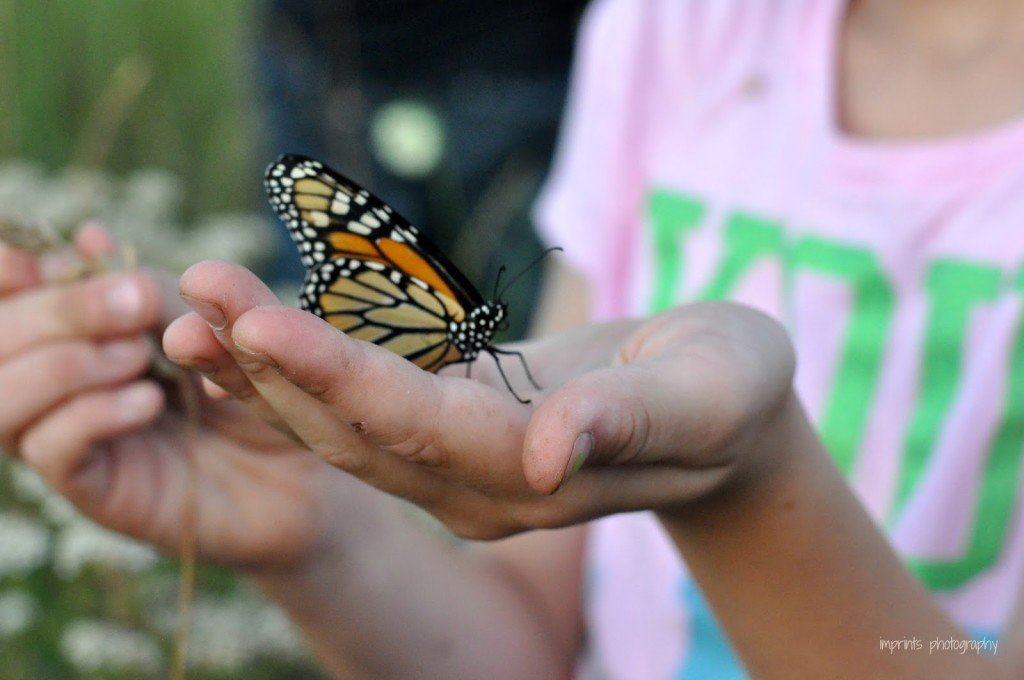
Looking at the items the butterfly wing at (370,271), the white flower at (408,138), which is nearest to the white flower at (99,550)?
the butterfly wing at (370,271)

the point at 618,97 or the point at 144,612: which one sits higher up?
the point at 618,97

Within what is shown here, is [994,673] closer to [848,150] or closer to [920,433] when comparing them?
[920,433]

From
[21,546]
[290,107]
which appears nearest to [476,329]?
[21,546]

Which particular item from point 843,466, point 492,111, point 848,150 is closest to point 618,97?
point 848,150

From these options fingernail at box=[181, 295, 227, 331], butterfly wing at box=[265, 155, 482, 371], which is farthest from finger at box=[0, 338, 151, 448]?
fingernail at box=[181, 295, 227, 331]

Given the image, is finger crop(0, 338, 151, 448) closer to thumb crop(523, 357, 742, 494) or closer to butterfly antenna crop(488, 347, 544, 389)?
butterfly antenna crop(488, 347, 544, 389)

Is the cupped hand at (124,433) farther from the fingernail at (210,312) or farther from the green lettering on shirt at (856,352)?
the green lettering on shirt at (856,352)
